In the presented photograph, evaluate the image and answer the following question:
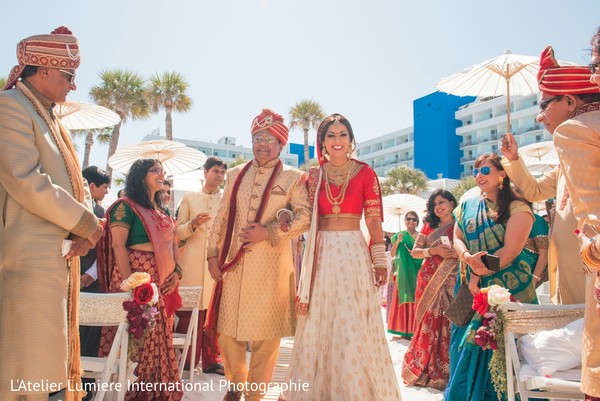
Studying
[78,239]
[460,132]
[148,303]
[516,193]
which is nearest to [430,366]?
[516,193]

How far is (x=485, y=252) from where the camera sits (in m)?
3.05

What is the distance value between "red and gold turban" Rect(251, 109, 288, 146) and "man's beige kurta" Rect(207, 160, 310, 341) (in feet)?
0.76

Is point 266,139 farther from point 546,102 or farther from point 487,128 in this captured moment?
point 487,128

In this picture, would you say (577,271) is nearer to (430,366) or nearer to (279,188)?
(279,188)

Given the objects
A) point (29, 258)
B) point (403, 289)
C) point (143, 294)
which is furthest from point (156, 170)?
point (403, 289)

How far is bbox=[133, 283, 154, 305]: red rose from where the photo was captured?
3000 millimetres

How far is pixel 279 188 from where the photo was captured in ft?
11.2

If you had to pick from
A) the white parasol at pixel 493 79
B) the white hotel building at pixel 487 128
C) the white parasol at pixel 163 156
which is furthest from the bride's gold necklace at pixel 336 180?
the white hotel building at pixel 487 128

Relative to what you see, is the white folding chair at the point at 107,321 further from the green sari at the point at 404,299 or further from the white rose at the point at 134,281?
the green sari at the point at 404,299

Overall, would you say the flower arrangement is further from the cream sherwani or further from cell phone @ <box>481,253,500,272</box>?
the cream sherwani

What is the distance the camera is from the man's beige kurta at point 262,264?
3166mm

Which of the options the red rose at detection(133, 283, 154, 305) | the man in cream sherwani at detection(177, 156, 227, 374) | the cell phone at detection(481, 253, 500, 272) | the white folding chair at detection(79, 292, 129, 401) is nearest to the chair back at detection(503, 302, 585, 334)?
the cell phone at detection(481, 253, 500, 272)

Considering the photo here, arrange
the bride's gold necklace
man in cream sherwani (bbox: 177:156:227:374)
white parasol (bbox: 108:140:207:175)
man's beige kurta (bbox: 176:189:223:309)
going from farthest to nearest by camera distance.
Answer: white parasol (bbox: 108:140:207:175) → man's beige kurta (bbox: 176:189:223:309) → man in cream sherwani (bbox: 177:156:227:374) → the bride's gold necklace

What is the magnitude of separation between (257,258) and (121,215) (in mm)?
1205
